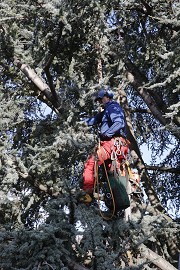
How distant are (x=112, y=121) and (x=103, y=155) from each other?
1.40ft

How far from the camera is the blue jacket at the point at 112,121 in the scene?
5703 mm

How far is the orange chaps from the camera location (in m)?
5.70

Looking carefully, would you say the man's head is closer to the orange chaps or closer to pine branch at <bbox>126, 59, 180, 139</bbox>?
the orange chaps

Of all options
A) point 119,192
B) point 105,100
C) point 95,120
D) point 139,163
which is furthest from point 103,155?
point 139,163

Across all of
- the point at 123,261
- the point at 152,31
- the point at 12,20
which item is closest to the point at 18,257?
the point at 123,261

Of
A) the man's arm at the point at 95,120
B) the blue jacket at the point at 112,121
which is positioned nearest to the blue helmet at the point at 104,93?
the blue jacket at the point at 112,121

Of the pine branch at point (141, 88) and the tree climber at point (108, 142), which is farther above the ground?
the pine branch at point (141, 88)

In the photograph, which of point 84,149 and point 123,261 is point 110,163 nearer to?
point 84,149

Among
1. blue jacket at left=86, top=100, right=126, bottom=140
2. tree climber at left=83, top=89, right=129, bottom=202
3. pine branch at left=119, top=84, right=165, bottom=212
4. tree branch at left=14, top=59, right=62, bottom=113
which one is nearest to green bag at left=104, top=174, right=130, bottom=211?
tree climber at left=83, top=89, right=129, bottom=202

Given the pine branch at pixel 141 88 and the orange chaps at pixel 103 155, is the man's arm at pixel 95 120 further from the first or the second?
the pine branch at pixel 141 88

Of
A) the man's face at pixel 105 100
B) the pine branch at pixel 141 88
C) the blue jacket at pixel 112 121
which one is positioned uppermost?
the pine branch at pixel 141 88

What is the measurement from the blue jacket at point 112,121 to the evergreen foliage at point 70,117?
0.73 ft

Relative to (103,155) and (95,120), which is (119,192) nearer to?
(103,155)

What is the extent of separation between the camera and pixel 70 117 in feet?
19.8
